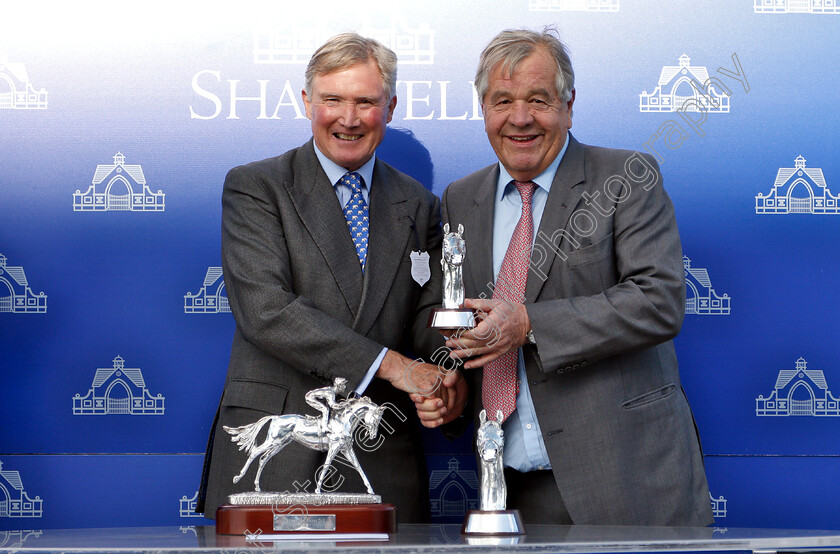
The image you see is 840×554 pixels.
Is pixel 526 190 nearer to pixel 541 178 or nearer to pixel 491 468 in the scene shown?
pixel 541 178

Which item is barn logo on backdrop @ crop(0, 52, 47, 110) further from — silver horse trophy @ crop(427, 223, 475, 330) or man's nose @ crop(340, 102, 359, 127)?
silver horse trophy @ crop(427, 223, 475, 330)

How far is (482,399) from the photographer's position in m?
2.92

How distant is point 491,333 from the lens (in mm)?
2598

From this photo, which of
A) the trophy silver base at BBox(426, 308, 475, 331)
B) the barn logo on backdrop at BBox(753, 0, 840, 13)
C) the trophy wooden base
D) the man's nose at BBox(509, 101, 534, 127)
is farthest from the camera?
the barn logo on backdrop at BBox(753, 0, 840, 13)

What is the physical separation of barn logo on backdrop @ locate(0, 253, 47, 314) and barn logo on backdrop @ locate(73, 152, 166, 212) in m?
0.35

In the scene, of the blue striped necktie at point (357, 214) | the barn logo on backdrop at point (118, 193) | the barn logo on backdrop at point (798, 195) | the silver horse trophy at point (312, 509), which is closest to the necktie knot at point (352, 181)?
the blue striped necktie at point (357, 214)

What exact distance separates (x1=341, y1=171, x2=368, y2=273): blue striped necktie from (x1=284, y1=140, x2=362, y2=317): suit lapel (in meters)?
0.05

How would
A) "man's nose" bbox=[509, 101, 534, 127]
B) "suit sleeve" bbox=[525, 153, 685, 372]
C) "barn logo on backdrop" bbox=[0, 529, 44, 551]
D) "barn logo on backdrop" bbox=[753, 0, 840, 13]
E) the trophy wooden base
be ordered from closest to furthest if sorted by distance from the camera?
"barn logo on backdrop" bbox=[0, 529, 44, 551]
the trophy wooden base
"suit sleeve" bbox=[525, 153, 685, 372]
"man's nose" bbox=[509, 101, 534, 127]
"barn logo on backdrop" bbox=[753, 0, 840, 13]

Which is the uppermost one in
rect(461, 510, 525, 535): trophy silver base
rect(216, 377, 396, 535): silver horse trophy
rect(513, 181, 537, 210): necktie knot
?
rect(513, 181, 537, 210): necktie knot

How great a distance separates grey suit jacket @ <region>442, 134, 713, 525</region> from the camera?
267cm

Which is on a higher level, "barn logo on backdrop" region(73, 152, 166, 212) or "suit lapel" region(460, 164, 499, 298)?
"barn logo on backdrop" region(73, 152, 166, 212)

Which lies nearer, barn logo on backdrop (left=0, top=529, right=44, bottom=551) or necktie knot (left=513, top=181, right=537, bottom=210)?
barn logo on backdrop (left=0, top=529, right=44, bottom=551)

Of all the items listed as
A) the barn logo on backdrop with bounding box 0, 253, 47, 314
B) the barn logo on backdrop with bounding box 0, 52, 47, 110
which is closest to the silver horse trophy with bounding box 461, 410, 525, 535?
the barn logo on backdrop with bounding box 0, 253, 47, 314

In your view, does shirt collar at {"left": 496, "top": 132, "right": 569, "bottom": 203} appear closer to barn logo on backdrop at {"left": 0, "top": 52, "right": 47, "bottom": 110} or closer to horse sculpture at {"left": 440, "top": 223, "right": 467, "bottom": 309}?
horse sculpture at {"left": 440, "top": 223, "right": 467, "bottom": 309}
